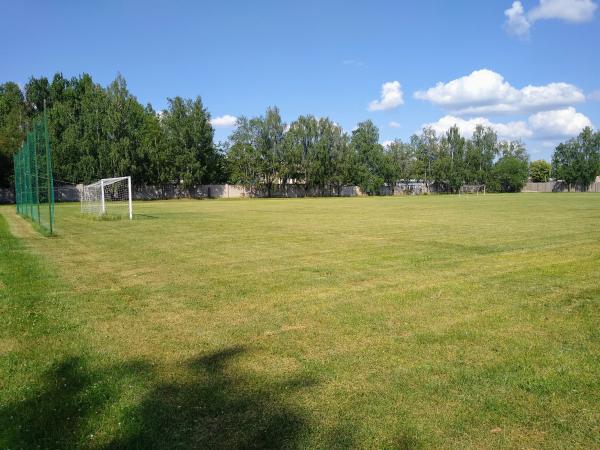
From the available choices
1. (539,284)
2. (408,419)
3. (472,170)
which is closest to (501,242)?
(539,284)

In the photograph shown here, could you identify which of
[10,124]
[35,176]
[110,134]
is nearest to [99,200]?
[35,176]

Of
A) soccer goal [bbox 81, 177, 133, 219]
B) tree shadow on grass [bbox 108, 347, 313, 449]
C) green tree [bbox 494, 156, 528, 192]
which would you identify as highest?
→ green tree [bbox 494, 156, 528, 192]

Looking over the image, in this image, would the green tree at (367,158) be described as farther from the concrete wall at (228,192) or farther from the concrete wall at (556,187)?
the concrete wall at (556,187)

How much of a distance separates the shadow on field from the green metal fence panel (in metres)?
11.8

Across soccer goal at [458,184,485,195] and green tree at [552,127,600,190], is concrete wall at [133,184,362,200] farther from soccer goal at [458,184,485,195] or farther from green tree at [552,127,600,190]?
green tree at [552,127,600,190]

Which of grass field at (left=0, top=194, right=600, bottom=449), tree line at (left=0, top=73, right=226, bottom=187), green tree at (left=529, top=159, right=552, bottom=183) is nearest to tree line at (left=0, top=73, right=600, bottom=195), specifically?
tree line at (left=0, top=73, right=226, bottom=187)

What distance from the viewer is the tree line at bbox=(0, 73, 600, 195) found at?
57.1 m

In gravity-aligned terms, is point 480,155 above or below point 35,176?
above

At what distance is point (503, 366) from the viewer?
4.34 m

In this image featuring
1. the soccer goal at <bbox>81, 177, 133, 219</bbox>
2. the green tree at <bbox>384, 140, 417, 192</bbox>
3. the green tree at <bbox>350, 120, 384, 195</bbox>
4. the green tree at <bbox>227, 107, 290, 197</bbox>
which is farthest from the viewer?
the green tree at <bbox>384, 140, 417, 192</bbox>

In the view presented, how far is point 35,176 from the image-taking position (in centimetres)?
1944

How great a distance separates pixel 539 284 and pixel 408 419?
17.3 ft

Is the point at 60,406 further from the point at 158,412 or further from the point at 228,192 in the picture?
the point at 228,192

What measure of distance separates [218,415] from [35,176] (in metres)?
19.5
